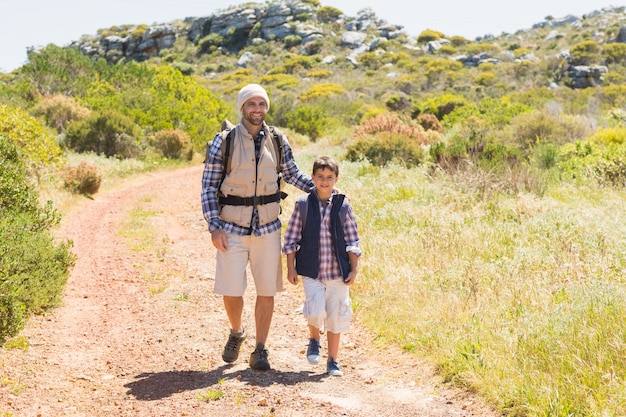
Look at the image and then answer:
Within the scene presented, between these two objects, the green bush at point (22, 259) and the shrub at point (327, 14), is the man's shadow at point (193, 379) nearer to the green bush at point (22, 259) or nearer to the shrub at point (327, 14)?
the green bush at point (22, 259)

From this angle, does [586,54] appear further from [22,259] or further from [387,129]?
[22,259]

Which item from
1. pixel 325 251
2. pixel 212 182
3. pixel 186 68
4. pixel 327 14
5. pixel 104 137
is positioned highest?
pixel 327 14

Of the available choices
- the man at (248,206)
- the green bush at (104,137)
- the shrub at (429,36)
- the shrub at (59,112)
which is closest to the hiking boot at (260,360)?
the man at (248,206)

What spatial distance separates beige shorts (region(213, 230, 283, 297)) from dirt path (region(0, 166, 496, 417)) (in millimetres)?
662

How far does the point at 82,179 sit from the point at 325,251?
35.0 ft

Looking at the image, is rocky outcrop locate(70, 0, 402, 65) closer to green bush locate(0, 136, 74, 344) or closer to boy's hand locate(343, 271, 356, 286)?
green bush locate(0, 136, 74, 344)

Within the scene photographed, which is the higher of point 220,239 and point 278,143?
point 278,143

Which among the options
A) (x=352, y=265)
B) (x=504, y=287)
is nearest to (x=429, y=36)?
(x=504, y=287)

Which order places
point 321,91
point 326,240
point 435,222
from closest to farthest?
1. point 326,240
2. point 435,222
3. point 321,91

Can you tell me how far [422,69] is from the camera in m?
58.3

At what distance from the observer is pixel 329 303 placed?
14.5 feet

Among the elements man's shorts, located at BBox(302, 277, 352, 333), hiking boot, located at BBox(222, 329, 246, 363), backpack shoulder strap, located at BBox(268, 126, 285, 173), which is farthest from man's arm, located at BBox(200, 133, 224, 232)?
hiking boot, located at BBox(222, 329, 246, 363)

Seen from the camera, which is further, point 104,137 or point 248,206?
point 104,137

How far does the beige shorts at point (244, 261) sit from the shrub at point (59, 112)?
63.6ft
